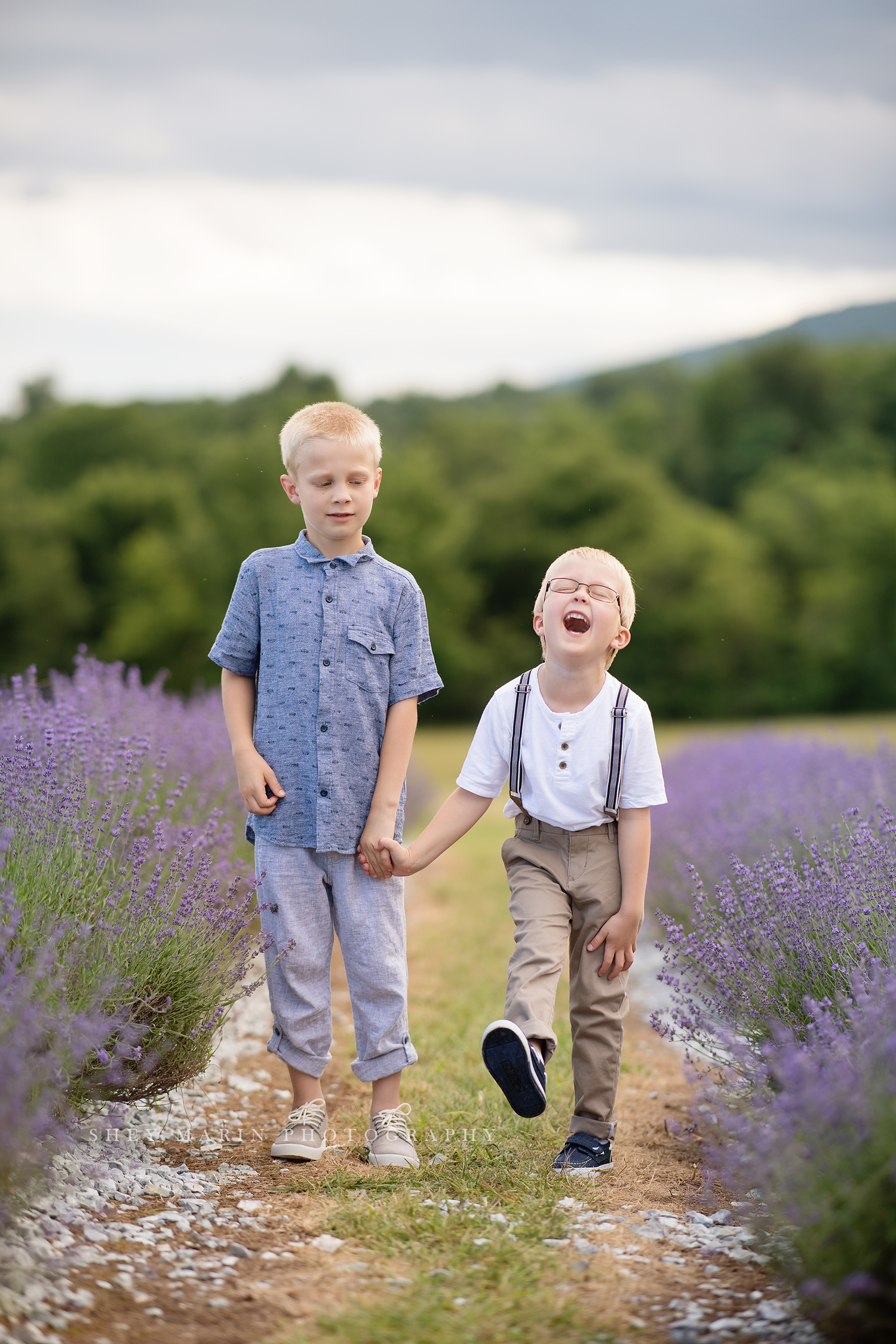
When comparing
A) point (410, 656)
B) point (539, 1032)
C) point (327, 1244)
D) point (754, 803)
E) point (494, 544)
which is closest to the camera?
point (327, 1244)

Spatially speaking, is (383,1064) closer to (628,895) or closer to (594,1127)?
(594,1127)

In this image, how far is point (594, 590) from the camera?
301 centimetres

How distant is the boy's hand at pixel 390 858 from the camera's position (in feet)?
9.66

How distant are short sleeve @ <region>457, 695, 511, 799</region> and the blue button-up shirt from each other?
7.4 inches

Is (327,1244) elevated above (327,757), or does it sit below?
below

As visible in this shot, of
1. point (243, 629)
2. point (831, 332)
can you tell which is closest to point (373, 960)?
point (243, 629)

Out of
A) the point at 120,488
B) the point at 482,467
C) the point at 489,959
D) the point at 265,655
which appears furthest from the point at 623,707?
the point at 482,467

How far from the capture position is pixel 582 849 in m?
2.95

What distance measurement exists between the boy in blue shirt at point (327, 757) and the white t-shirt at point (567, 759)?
0.66 ft

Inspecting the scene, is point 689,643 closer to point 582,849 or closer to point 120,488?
point 120,488

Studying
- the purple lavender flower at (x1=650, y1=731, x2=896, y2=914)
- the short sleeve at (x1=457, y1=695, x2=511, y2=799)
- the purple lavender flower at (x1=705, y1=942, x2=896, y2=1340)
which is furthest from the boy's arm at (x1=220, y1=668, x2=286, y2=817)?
the purple lavender flower at (x1=650, y1=731, x2=896, y2=914)

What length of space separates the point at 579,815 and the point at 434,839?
35 centimetres

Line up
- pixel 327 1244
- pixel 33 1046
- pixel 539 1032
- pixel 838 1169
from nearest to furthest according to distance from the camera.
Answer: pixel 838 1169, pixel 33 1046, pixel 327 1244, pixel 539 1032

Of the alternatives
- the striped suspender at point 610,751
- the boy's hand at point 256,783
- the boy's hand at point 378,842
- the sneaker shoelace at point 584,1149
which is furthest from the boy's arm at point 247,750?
the sneaker shoelace at point 584,1149
